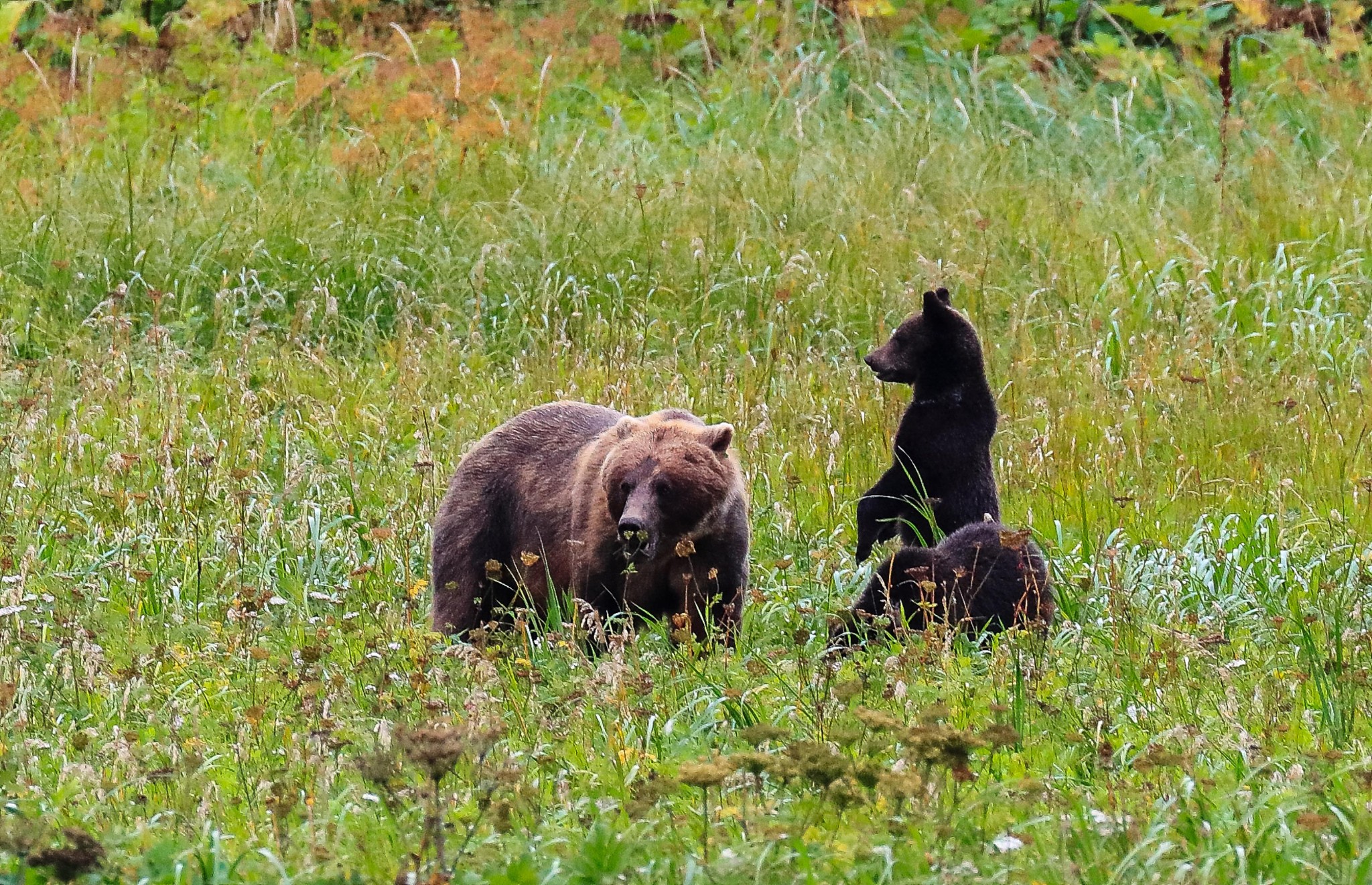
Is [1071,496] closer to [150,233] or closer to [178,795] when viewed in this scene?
[178,795]

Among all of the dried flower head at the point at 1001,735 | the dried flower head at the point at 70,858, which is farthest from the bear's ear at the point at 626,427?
the dried flower head at the point at 70,858

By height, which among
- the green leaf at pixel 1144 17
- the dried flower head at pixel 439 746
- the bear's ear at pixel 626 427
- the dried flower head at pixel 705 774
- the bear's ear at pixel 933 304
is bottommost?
the bear's ear at pixel 626 427

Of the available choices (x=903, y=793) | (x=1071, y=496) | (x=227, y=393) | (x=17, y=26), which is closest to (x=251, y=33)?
(x=17, y=26)

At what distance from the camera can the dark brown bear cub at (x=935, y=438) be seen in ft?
18.9

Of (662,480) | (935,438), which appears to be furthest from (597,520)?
(935,438)

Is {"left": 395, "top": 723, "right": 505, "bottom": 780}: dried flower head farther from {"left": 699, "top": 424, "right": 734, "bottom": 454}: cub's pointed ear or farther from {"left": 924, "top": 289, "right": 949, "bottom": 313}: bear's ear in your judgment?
{"left": 924, "top": 289, "right": 949, "bottom": 313}: bear's ear

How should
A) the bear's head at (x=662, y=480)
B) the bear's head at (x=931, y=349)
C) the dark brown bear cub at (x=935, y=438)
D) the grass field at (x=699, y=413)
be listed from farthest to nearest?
the bear's head at (x=931, y=349)
the dark brown bear cub at (x=935, y=438)
the bear's head at (x=662, y=480)
the grass field at (x=699, y=413)

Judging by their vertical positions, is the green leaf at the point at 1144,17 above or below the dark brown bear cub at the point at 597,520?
above

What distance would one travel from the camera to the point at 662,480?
202 inches

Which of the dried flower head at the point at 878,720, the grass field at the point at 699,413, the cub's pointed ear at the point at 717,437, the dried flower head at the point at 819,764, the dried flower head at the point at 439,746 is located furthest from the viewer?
the cub's pointed ear at the point at 717,437

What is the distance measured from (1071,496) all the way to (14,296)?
5.46 metres

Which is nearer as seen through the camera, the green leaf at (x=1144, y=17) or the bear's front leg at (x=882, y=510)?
the bear's front leg at (x=882, y=510)

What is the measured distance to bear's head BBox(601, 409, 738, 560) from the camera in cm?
506

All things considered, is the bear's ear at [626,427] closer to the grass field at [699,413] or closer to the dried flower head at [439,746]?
the grass field at [699,413]
